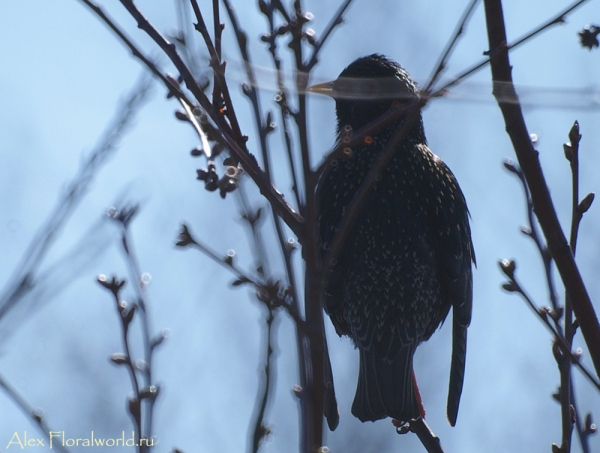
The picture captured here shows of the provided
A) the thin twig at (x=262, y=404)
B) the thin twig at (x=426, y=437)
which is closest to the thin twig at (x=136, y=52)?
the thin twig at (x=262, y=404)

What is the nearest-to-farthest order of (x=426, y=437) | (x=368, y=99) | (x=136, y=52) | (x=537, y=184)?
(x=136, y=52) < (x=537, y=184) < (x=426, y=437) < (x=368, y=99)

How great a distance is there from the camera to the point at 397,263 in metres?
3.81

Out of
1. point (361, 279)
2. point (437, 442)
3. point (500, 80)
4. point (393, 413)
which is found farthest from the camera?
point (361, 279)

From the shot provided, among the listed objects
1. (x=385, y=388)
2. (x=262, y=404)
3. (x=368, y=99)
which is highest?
(x=368, y=99)

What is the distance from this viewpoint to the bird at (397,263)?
3.74 m

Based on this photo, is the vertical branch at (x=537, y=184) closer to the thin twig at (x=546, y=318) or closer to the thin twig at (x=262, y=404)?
the thin twig at (x=546, y=318)

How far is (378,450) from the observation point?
264 inches

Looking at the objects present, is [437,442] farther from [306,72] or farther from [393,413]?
[306,72]

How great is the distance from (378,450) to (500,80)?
5.33 m

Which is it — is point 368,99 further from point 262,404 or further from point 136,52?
point 262,404

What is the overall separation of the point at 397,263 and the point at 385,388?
0.62 meters

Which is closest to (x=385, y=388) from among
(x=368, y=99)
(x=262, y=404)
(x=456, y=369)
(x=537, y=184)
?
(x=456, y=369)

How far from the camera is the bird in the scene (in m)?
3.74

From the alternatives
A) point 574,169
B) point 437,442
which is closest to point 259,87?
point 574,169
